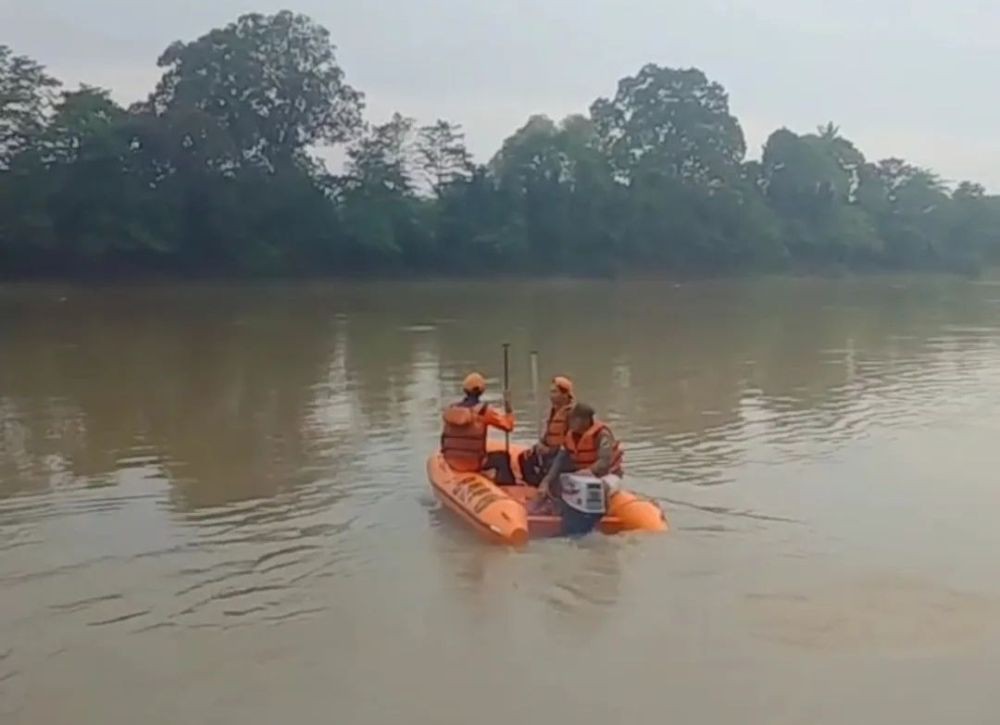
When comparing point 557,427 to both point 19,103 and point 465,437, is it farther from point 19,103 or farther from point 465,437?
point 19,103

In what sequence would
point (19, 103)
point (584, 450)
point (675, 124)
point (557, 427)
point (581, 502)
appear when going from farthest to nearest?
point (675, 124) → point (19, 103) → point (557, 427) → point (584, 450) → point (581, 502)

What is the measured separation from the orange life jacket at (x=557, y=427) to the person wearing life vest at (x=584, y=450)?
13.8 inches

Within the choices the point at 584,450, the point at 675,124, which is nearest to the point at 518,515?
the point at 584,450

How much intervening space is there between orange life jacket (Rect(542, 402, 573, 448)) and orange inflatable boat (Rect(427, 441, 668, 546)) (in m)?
0.46

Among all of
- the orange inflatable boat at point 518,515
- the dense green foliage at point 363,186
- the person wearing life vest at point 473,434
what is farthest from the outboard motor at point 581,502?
the dense green foliage at point 363,186

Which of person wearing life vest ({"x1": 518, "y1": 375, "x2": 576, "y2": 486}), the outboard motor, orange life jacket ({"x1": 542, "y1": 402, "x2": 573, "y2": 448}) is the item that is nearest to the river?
the outboard motor

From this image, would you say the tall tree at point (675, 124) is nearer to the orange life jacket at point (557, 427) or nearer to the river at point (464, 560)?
the river at point (464, 560)

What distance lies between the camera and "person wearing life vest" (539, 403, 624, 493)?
9.92 m

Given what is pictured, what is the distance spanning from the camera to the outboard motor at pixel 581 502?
9453 millimetres

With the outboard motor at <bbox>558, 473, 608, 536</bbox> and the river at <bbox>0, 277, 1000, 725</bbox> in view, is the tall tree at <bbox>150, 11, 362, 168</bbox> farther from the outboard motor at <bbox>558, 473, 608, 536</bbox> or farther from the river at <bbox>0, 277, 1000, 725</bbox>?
the outboard motor at <bbox>558, 473, 608, 536</bbox>

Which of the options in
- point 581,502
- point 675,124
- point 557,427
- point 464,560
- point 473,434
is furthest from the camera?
point 675,124

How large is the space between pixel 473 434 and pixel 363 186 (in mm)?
39468

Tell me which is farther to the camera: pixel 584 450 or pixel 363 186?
pixel 363 186

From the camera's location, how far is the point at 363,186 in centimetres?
4938
